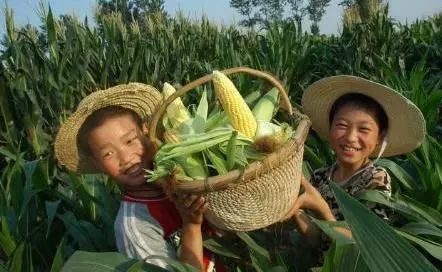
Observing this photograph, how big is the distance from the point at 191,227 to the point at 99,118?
39 centimetres

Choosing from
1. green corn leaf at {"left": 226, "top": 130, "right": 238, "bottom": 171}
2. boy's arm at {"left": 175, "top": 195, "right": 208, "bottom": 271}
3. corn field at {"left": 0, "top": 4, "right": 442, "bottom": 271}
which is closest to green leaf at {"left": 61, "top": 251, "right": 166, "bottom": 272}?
A: corn field at {"left": 0, "top": 4, "right": 442, "bottom": 271}

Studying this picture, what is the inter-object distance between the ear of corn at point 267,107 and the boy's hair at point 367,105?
0.31 m

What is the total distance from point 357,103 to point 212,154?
2.12 feet

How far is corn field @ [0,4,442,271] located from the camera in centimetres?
146

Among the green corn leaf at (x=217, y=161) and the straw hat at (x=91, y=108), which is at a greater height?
the straw hat at (x=91, y=108)

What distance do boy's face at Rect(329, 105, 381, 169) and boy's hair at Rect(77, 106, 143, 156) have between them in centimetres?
61

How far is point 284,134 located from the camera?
4.22 feet

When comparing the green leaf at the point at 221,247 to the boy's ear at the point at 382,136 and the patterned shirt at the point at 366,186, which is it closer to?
the patterned shirt at the point at 366,186

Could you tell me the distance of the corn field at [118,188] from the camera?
146cm

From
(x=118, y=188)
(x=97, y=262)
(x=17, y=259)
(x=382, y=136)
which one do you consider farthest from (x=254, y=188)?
(x=118, y=188)

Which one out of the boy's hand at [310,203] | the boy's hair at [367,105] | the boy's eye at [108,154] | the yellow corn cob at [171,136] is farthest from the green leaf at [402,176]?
the boy's eye at [108,154]

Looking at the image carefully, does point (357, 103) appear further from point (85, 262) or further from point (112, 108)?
point (85, 262)

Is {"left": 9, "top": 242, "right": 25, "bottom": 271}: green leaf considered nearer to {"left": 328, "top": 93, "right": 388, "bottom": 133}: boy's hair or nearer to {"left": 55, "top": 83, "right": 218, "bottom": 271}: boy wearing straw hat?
{"left": 55, "top": 83, "right": 218, "bottom": 271}: boy wearing straw hat

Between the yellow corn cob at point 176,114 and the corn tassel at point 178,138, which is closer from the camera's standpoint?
the corn tassel at point 178,138
